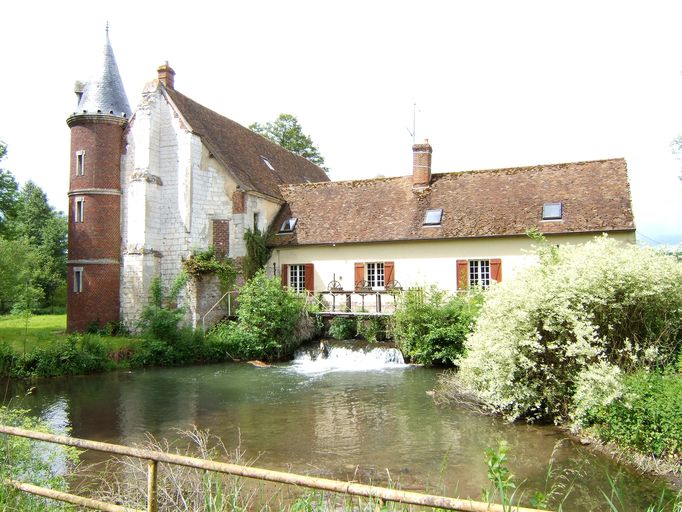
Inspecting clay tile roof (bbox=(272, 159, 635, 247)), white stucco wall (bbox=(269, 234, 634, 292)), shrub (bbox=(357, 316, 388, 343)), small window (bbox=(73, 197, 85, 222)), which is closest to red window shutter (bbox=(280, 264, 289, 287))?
white stucco wall (bbox=(269, 234, 634, 292))

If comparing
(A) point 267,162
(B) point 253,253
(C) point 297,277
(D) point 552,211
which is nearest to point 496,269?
(D) point 552,211

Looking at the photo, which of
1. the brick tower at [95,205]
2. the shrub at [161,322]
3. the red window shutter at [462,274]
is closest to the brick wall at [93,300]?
the brick tower at [95,205]

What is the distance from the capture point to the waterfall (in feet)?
58.4

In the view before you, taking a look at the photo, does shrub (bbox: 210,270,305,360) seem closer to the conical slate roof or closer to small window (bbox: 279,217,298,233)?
small window (bbox: 279,217,298,233)

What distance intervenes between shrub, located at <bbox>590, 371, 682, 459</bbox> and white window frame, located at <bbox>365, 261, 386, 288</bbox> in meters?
13.6

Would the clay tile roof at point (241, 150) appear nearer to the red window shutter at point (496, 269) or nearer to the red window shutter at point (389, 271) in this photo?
the red window shutter at point (389, 271)

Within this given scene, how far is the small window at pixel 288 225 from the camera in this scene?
2412 centimetres

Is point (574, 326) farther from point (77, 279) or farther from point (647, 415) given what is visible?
point (77, 279)

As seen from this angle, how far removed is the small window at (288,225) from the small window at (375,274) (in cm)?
416

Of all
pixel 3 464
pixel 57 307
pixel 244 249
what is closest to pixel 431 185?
pixel 244 249

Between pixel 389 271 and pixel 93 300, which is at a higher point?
pixel 389 271

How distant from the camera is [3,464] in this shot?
4.83m

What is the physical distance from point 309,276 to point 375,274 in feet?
9.66

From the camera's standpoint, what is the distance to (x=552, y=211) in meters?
20.2
